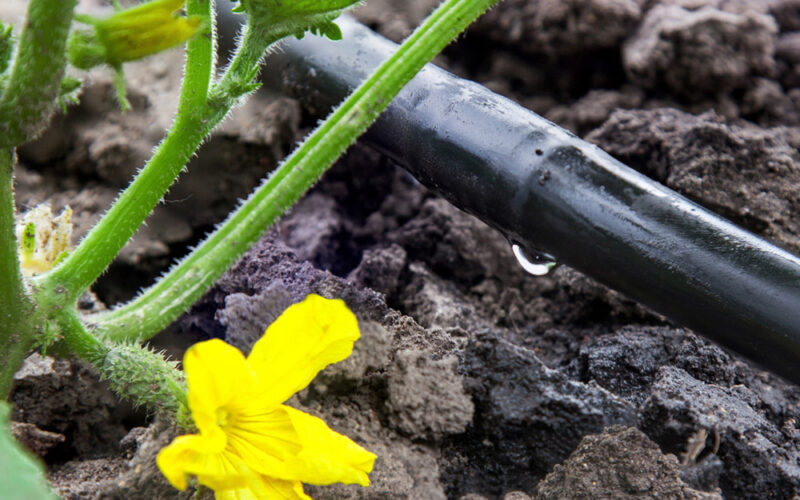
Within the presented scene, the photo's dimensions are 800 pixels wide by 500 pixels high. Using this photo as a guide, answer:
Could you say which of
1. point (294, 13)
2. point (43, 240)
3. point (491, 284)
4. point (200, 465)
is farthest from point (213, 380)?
point (491, 284)

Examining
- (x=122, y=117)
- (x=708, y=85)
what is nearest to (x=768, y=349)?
(x=708, y=85)

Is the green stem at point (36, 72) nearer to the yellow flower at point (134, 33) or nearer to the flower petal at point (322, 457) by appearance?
the yellow flower at point (134, 33)

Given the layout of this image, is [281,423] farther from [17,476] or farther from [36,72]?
[36,72]

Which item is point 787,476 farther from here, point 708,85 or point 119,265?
point 119,265

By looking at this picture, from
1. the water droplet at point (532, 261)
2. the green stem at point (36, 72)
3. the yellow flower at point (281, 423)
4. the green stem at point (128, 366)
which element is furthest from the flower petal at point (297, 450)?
the water droplet at point (532, 261)

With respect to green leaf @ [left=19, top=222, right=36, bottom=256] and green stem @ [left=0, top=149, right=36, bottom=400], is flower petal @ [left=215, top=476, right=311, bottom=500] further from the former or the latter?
green leaf @ [left=19, top=222, right=36, bottom=256]

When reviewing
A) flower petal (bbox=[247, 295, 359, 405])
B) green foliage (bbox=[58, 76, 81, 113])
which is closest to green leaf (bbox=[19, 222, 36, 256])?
green foliage (bbox=[58, 76, 81, 113])

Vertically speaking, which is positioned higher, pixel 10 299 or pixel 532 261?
pixel 10 299
